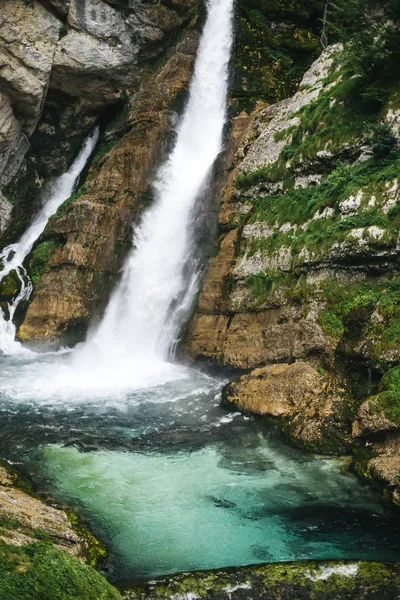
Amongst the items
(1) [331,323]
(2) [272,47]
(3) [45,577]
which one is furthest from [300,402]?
(2) [272,47]

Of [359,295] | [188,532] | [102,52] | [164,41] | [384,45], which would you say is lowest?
[188,532]

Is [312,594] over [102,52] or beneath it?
beneath

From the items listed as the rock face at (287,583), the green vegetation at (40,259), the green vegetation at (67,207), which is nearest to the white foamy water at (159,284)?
the green vegetation at (67,207)

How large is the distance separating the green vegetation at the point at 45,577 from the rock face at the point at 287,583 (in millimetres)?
1003

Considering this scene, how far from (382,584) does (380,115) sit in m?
12.9

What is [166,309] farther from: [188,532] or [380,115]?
[188,532]

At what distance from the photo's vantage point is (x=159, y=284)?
2186 cm

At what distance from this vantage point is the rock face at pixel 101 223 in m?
22.7

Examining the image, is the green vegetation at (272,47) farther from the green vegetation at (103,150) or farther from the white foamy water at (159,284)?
the green vegetation at (103,150)

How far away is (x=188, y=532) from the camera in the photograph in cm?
978

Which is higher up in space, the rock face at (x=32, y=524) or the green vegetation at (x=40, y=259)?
the green vegetation at (x=40, y=259)

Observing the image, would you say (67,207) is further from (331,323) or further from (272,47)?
(331,323)

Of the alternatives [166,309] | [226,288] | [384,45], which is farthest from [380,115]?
[166,309]

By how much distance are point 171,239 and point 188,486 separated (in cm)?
1299
